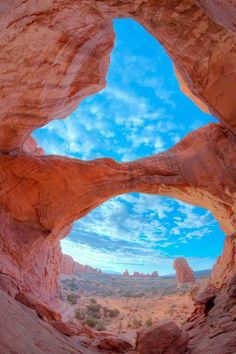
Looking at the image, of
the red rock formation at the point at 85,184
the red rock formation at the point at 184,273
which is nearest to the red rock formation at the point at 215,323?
the red rock formation at the point at 85,184

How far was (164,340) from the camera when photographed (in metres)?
7.09

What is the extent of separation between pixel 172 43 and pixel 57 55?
12.0 ft

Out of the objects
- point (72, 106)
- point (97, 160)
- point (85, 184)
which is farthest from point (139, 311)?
point (72, 106)

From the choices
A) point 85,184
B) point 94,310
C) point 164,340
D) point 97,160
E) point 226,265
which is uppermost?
point 97,160

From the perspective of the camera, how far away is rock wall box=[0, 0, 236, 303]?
7.12 metres

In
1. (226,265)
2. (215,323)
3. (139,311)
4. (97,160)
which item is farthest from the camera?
(139,311)

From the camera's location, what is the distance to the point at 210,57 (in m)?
7.15

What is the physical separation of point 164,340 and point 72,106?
10420 mm

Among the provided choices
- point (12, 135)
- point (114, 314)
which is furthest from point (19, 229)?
point (114, 314)

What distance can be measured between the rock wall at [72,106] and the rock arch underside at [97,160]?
0.11 feet

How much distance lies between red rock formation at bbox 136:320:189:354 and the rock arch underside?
0.62 meters

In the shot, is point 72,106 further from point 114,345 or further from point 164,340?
point 164,340

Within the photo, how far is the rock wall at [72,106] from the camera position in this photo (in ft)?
23.4

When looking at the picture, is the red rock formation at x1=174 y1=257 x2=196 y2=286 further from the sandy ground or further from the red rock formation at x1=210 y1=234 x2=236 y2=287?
the red rock formation at x1=210 y1=234 x2=236 y2=287
